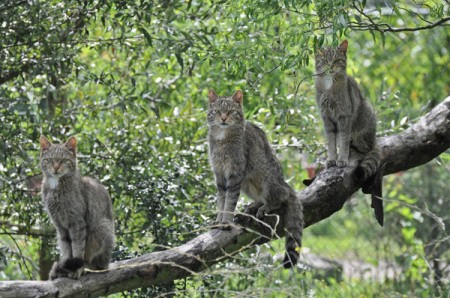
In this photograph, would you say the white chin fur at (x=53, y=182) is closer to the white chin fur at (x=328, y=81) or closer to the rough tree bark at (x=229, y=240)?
the rough tree bark at (x=229, y=240)

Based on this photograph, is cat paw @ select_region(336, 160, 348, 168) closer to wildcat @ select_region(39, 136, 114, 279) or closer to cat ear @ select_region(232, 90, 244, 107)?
cat ear @ select_region(232, 90, 244, 107)

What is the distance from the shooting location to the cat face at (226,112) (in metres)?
5.50

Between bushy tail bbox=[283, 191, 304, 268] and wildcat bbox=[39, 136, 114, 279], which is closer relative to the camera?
wildcat bbox=[39, 136, 114, 279]

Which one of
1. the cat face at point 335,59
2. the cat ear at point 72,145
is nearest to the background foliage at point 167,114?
the cat face at point 335,59

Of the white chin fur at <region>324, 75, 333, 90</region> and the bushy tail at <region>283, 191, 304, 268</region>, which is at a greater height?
the white chin fur at <region>324, 75, 333, 90</region>

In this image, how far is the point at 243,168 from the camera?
17.7 ft

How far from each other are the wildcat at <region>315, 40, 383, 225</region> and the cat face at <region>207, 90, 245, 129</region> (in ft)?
2.32

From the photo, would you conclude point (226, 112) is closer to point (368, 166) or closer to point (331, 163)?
point (331, 163)

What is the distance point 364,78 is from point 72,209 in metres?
5.87

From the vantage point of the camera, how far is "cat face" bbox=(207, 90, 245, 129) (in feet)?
18.1

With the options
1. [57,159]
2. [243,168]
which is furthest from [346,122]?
[57,159]

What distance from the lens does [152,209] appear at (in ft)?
19.9

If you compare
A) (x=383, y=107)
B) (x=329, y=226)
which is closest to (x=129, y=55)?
(x=383, y=107)

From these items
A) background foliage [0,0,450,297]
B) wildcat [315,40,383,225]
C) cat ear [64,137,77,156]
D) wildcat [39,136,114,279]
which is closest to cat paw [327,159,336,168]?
wildcat [315,40,383,225]
